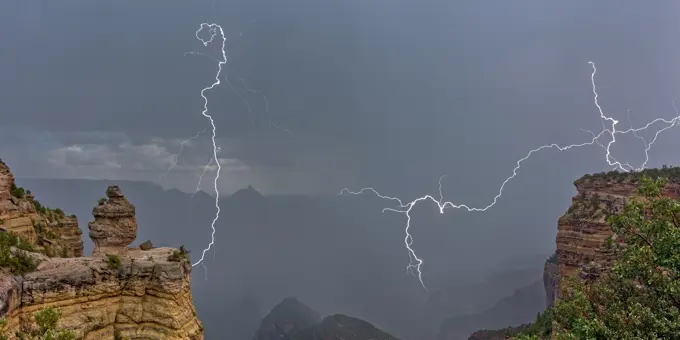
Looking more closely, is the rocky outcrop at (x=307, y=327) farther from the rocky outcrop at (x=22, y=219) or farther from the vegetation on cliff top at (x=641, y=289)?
the vegetation on cliff top at (x=641, y=289)

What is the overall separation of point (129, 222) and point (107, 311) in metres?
5.69

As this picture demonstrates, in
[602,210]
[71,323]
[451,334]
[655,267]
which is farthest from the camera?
[451,334]

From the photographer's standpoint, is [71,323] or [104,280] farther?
[104,280]

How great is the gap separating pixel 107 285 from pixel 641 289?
22.5 metres

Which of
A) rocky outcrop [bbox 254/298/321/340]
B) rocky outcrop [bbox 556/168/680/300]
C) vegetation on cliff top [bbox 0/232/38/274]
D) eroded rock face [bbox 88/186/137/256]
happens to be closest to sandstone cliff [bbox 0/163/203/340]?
eroded rock face [bbox 88/186/137/256]

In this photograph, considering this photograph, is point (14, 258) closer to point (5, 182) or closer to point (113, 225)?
point (113, 225)

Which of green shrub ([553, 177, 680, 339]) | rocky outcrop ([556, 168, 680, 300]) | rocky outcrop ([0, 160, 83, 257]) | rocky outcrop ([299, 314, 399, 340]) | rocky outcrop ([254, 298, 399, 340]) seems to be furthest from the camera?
rocky outcrop ([254, 298, 399, 340])

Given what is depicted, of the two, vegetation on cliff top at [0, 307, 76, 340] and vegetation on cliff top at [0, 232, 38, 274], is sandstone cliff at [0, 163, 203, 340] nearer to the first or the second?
vegetation on cliff top at [0, 232, 38, 274]

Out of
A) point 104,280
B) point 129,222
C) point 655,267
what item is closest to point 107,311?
point 104,280

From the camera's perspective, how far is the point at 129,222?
2198cm

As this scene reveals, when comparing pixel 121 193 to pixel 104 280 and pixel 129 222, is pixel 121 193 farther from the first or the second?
pixel 104 280

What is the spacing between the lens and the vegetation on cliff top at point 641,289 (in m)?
13.0

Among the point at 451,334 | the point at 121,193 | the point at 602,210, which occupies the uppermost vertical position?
the point at 602,210

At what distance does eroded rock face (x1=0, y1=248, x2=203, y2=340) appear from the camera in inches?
625
